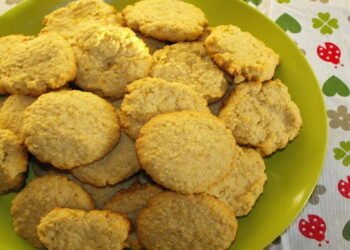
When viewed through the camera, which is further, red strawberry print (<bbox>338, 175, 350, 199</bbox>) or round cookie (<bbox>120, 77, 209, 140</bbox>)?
red strawberry print (<bbox>338, 175, 350, 199</bbox>)

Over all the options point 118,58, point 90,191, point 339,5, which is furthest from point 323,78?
point 90,191

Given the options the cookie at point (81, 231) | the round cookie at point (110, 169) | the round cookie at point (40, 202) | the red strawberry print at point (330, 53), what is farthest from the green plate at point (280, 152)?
the red strawberry print at point (330, 53)

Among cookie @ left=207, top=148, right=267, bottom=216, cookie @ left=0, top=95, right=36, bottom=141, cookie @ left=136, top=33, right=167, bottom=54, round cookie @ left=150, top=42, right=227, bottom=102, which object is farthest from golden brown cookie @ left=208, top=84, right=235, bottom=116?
cookie @ left=0, top=95, right=36, bottom=141

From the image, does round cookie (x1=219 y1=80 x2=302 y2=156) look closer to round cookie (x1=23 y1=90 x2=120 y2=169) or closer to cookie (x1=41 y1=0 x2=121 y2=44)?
round cookie (x1=23 y1=90 x2=120 y2=169)

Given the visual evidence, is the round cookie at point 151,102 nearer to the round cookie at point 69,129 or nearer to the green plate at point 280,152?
the round cookie at point 69,129

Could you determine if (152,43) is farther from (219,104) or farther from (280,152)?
(280,152)

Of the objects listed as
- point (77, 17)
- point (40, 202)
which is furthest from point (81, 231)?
point (77, 17)
